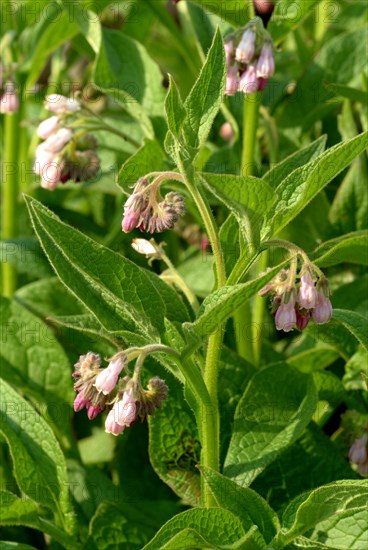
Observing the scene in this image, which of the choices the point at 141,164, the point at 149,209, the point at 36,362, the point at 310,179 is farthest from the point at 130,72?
the point at 310,179

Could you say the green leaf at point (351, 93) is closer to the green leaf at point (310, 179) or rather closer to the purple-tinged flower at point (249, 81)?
the purple-tinged flower at point (249, 81)

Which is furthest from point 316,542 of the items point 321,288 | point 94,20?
point 94,20

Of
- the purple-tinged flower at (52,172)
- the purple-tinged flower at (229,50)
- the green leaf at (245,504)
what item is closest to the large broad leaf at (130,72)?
the purple-tinged flower at (52,172)

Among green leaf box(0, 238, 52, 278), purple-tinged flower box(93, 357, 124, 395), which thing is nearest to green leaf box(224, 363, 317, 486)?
purple-tinged flower box(93, 357, 124, 395)

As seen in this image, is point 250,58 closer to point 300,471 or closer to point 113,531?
point 300,471

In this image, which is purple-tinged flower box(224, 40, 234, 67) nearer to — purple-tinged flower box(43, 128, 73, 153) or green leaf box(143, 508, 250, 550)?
purple-tinged flower box(43, 128, 73, 153)

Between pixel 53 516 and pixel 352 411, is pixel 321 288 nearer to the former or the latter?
pixel 352 411
